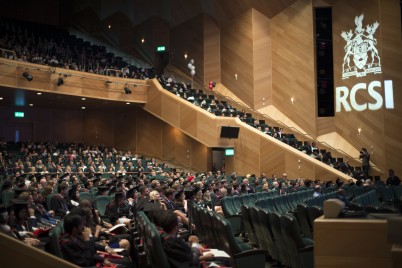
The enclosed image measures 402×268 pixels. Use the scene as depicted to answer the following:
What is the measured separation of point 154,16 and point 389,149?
15.4 meters

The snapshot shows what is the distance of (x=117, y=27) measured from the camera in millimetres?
30594

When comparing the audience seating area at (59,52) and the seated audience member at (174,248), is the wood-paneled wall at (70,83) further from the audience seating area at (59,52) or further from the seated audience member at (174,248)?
the seated audience member at (174,248)

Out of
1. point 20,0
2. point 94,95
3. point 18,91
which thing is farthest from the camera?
point 20,0

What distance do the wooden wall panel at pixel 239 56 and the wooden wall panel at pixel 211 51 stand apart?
0.29 metres

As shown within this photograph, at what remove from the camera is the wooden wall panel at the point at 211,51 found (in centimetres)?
2769

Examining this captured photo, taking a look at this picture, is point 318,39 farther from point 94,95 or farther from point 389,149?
point 94,95

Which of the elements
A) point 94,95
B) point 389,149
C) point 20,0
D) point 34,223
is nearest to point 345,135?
point 389,149

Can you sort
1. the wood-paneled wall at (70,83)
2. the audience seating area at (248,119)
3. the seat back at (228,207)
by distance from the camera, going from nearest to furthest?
the seat back at (228,207) < the wood-paneled wall at (70,83) < the audience seating area at (248,119)

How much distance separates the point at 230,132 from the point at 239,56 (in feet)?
18.6

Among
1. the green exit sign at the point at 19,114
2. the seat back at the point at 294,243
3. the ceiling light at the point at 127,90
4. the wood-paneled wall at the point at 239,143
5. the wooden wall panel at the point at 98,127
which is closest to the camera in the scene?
the seat back at the point at 294,243

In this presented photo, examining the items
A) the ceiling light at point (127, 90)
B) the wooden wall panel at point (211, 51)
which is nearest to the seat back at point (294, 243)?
the ceiling light at point (127, 90)

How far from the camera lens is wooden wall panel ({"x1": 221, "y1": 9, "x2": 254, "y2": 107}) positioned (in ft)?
85.6

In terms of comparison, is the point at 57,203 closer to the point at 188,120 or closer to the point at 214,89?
the point at 188,120

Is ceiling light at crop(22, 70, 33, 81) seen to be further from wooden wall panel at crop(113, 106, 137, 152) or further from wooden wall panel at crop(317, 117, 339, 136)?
wooden wall panel at crop(317, 117, 339, 136)
